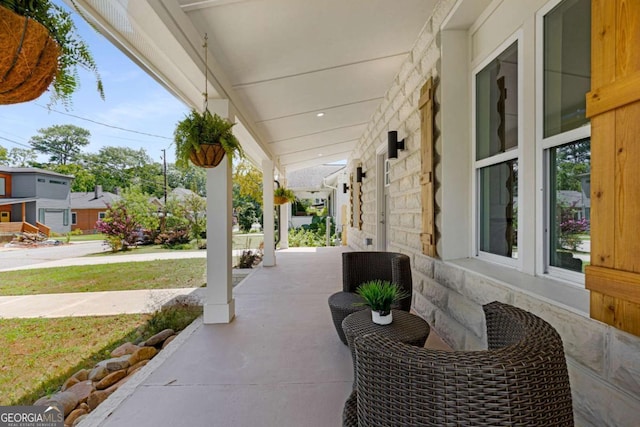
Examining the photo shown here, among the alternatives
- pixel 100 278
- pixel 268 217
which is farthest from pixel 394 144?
pixel 100 278

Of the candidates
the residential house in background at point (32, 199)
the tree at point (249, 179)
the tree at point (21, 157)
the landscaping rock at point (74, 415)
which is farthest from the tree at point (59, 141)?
the tree at point (249, 179)

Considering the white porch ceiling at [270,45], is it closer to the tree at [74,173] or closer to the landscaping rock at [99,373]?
the landscaping rock at [99,373]

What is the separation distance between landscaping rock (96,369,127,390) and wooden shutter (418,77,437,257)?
9.27 feet

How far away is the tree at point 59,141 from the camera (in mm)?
4582

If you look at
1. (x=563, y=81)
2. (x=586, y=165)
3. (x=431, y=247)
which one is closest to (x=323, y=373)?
(x=431, y=247)

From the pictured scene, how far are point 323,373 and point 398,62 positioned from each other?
350 cm

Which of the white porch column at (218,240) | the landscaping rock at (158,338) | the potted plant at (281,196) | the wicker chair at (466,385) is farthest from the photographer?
the potted plant at (281,196)

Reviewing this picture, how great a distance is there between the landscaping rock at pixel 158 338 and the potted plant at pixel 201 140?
6.13 ft

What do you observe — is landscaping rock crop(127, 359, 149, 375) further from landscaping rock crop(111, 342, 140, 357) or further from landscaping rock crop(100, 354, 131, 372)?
landscaping rock crop(111, 342, 140, 357)

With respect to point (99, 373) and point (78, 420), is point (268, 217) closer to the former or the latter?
point (99, 373)

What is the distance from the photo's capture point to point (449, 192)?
2717 mm

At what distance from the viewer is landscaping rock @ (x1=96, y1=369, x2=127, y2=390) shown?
2.45 meters

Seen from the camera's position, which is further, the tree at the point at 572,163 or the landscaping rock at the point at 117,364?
the landscaping rock at the point at 117,364

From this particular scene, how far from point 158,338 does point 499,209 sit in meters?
3.45
